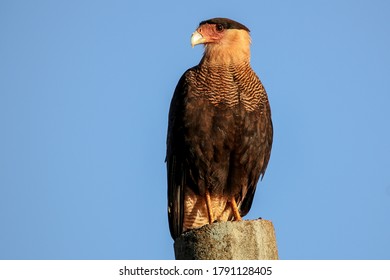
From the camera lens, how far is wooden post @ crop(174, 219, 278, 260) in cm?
681

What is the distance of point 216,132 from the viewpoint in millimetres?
8844

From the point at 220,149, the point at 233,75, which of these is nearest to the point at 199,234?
the point at 220,149

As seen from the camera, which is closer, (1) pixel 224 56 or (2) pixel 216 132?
(2) pixel 216 132

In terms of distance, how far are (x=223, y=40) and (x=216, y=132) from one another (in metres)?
1.22

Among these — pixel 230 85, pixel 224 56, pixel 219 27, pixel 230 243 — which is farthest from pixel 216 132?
pixel 230 243

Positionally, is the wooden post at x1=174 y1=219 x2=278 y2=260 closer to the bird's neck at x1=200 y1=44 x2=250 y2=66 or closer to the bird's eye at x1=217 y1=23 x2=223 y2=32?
the bird's neck at x1=200 y1=44 x2=250 y2=66

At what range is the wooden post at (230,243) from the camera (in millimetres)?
6812

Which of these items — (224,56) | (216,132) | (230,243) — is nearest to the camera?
(230,243)

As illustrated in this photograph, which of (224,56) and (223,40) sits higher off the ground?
(223,40)

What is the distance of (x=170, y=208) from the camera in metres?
9.17

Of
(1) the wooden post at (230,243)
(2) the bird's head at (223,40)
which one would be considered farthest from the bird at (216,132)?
(1) the wooden post at (230,243)

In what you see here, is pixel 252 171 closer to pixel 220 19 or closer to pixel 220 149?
pixel 220 149

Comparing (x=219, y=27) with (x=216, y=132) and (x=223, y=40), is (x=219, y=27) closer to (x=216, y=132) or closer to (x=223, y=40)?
(x=223, y=40)
